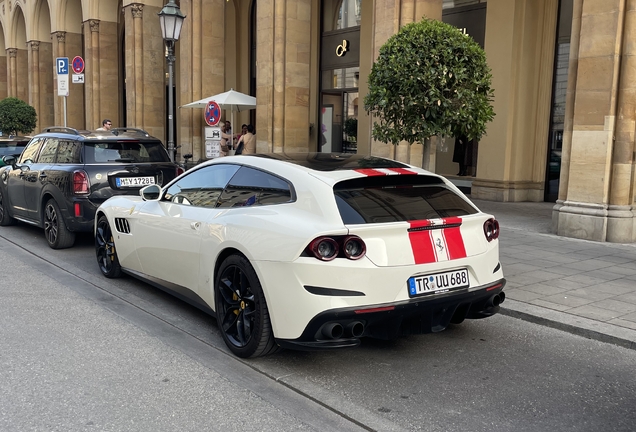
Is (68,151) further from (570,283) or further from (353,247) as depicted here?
(570,283)

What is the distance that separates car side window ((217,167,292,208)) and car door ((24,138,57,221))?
523 centimetres

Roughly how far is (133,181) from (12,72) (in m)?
34.3

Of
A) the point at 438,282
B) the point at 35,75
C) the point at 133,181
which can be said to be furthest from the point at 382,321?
the point at 35,75

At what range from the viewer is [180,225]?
216 inches

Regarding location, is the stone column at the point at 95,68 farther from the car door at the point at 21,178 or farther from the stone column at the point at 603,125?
the stone column at the point at 603,125

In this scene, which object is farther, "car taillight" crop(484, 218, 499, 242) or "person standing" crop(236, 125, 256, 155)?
"person standing" crop(236, 125, 256, 155)

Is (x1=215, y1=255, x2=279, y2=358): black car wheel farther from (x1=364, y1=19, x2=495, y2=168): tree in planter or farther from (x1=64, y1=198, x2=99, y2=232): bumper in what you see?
(x1=64, y1=198, x2=99, y2=232): bumper

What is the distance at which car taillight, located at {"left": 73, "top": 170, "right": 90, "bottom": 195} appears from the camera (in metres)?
8.74

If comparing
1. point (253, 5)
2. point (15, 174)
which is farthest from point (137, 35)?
point (15, 174)

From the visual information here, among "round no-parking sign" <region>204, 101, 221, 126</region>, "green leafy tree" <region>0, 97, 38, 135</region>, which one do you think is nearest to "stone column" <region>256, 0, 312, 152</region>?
"round no-parking sign" <region>204, 101, 221, 126</region>

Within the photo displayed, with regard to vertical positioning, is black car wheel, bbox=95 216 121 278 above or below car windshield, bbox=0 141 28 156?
below

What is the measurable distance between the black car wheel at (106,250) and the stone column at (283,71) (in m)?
9.06

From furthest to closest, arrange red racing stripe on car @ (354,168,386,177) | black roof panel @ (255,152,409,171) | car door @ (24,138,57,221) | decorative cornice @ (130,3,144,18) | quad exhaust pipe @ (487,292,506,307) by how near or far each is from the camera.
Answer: decorative cornice @ (130,3,144,18) → car door @ (24,138,57,221) → black roof panel @ (255,152,409,171) → quad exhaust pipe @ (487,292,506,307) → red racing stripe on car @ (354,168,386,177)

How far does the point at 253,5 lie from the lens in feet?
78.3
